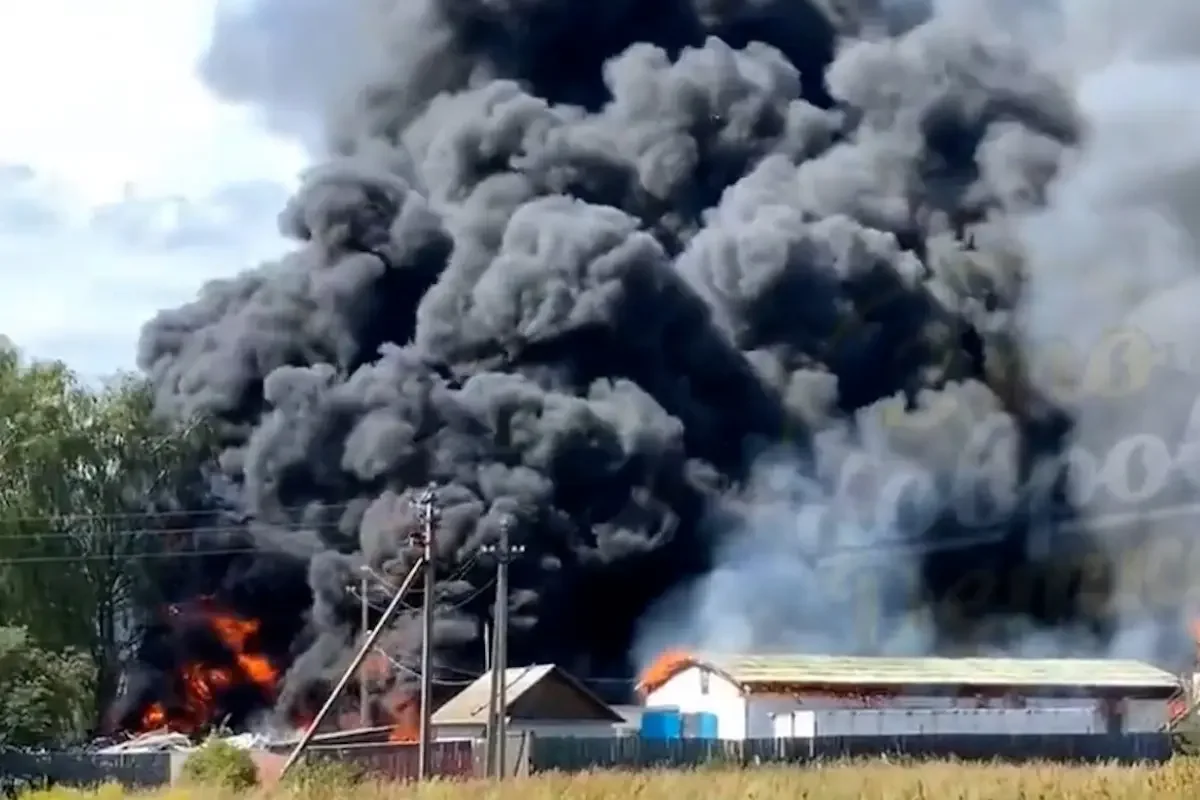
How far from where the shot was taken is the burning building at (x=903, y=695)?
132ft

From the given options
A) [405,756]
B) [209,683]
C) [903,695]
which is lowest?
[405,756]

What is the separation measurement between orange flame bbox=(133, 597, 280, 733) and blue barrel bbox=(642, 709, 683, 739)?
10.7m

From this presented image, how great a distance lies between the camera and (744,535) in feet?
162

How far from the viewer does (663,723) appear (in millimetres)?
42031

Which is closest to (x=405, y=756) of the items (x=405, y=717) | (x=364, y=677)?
(x=405, y=717)

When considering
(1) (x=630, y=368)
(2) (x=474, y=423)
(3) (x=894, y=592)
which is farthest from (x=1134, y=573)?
(2) (x=474, y=423)

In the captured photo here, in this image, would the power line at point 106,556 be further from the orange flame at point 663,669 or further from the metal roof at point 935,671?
the metal roof at point 935,671

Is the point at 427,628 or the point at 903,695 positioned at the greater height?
the point at 427,628

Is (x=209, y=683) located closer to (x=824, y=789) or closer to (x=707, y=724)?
(x=707, y=724)

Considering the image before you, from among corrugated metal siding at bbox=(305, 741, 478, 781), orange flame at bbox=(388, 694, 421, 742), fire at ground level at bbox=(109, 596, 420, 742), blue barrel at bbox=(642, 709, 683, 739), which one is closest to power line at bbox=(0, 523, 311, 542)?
fire at ground level at bbox=(109, 596, 420, 742)

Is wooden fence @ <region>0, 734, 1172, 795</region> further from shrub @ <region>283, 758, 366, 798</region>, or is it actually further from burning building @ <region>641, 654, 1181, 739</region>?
shrub @ <region>283, 758, 366, 798</region>

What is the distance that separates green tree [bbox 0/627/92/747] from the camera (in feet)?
123

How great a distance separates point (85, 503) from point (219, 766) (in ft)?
69.8

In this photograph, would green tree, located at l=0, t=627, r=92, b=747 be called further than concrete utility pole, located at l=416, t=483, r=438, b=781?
Yes
